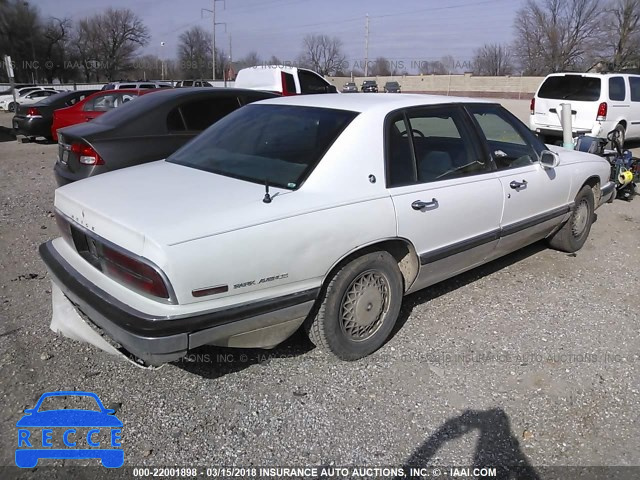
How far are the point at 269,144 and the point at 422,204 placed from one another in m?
1.05

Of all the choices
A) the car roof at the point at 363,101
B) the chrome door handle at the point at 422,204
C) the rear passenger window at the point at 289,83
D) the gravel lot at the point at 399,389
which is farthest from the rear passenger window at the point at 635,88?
the chrome door handle at the point at 422,204

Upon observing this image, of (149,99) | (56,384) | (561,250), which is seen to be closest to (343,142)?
(56,384)

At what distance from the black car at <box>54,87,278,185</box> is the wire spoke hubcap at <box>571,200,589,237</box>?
4.30 m

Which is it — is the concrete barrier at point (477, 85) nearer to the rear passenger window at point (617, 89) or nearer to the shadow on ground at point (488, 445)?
the rear passenger window at point (617, 89)

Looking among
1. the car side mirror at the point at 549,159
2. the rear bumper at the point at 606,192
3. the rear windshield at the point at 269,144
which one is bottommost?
the rear bumper at the point at 606,192

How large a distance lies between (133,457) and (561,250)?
455 cm

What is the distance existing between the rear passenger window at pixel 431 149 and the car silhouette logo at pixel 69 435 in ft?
6.79

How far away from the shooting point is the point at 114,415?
2.70 m

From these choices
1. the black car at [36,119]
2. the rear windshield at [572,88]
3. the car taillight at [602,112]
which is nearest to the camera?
the car taillight at [602,112]

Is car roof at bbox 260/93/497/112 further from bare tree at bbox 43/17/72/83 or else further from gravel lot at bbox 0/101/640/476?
bare tree at bbox 43/17/72/83

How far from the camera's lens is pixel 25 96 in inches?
1052

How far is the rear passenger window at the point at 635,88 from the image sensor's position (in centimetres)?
1217

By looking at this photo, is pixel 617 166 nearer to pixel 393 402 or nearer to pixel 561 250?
pixel 561 250

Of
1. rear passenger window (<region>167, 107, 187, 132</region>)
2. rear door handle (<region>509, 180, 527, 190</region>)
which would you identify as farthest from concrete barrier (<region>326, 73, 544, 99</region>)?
rear door handle (<region>509, 180, 527, 190</region>)
